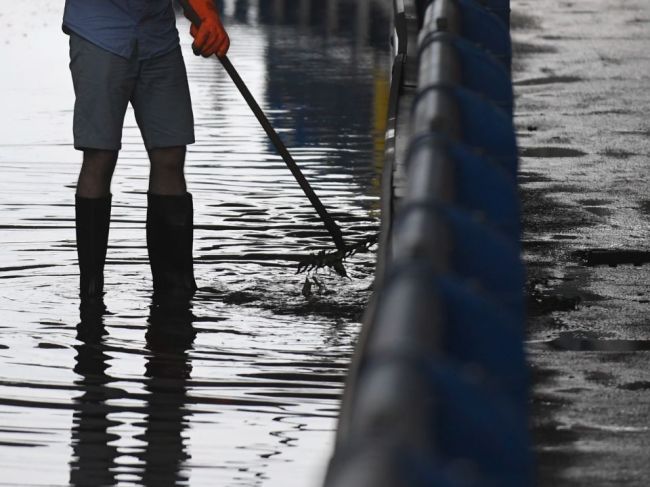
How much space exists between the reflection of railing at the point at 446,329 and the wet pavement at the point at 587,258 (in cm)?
130

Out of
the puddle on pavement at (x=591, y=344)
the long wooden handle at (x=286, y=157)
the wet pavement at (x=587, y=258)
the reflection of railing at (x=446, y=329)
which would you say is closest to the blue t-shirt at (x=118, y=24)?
the long wooden handle at (x=286, y=157)

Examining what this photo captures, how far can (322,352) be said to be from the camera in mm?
5160

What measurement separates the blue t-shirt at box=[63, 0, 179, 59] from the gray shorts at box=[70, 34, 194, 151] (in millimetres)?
33

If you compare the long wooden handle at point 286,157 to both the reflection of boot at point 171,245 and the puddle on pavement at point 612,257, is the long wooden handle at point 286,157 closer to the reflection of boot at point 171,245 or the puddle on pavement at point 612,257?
the reflection of boot at point 171,245

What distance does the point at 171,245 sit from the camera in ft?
20.0

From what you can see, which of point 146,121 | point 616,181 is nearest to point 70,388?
point 146,121

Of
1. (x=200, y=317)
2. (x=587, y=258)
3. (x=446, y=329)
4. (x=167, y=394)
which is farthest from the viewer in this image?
(x=587, y=258)

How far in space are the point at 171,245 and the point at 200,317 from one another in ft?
1.60

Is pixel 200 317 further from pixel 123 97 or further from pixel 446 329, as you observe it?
pixel 446 329

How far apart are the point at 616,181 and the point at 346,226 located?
1.81m

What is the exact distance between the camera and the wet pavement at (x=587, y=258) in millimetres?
4062

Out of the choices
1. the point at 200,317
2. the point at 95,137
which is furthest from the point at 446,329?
Result: the point at 95,137

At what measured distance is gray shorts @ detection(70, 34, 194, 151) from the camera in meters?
5.86

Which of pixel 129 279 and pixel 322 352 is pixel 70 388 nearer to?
pixel 322 352
